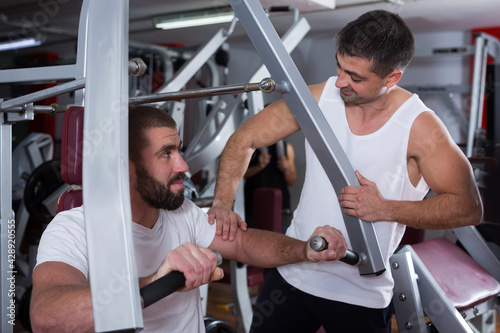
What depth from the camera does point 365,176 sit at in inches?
59.6

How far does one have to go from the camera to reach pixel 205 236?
4.85ft

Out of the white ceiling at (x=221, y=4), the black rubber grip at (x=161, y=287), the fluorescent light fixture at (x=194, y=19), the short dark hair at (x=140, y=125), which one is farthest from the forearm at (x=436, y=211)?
the fluorescent light fixture at (x=194, y=19)

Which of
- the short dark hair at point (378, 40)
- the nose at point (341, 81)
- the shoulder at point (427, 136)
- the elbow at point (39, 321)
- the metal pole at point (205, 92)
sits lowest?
the elbow at point (39, 321)

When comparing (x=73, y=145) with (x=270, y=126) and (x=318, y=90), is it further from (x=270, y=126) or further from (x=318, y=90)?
(x=318, y=90)

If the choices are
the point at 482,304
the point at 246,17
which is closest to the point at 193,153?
the point at 482,304

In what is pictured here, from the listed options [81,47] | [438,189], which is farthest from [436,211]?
[81,47]

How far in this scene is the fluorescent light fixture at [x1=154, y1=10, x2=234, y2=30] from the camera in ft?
16.6

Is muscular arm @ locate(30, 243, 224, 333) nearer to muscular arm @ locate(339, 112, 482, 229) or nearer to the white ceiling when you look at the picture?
muscular arm @ locate(339, 112, 482, 229)

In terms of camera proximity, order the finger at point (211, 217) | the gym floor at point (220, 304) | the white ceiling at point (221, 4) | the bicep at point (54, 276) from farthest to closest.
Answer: the white ceiling at point (221, 4) → the gym floor at point (220, 304) → the finger at point (211, 217) → the bicep at point (54, 276)

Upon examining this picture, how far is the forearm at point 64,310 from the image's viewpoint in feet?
2.81

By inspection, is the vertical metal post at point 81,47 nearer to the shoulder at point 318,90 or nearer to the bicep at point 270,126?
the bicep at point 270,126

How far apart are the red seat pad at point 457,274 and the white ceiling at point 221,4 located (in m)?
2.28

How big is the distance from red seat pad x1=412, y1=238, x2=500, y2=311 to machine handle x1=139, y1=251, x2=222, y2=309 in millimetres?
1452

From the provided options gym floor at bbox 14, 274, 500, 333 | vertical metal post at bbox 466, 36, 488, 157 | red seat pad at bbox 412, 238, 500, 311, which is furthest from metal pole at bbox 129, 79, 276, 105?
vertical metal post at bbox 466, 36, 488, 157
